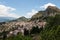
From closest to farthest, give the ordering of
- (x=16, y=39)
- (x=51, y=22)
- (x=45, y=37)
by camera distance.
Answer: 1. (x=16, y=39)
2. (x=45, y=37)
3. (x=51, y=22)

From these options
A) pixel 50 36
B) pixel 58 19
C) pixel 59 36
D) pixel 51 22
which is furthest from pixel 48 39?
pixel 58 19

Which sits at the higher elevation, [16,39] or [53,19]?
[53,19]

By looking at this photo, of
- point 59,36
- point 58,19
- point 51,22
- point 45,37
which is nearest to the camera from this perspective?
point 59,36

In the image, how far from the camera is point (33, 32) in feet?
591

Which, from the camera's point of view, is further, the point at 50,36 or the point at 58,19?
the point at 58,19

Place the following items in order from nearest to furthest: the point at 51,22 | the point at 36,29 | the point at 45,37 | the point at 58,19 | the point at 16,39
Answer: the point at 16,39 → the point at 45,37 → the point at 51,22 → the point at 58,19 → the point at 36,29

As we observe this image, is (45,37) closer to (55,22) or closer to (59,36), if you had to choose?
(59,36)

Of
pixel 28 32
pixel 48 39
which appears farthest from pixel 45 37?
pixel 28 32

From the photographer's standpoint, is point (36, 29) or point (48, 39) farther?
point (36, 29)

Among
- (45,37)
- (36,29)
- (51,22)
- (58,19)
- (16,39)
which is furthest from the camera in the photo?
(36,29)

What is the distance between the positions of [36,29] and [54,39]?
96702 mm

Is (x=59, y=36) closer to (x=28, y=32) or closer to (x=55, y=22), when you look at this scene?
(x=55, y=22)

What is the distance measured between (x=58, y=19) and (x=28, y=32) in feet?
98.3

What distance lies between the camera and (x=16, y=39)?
8844cm
